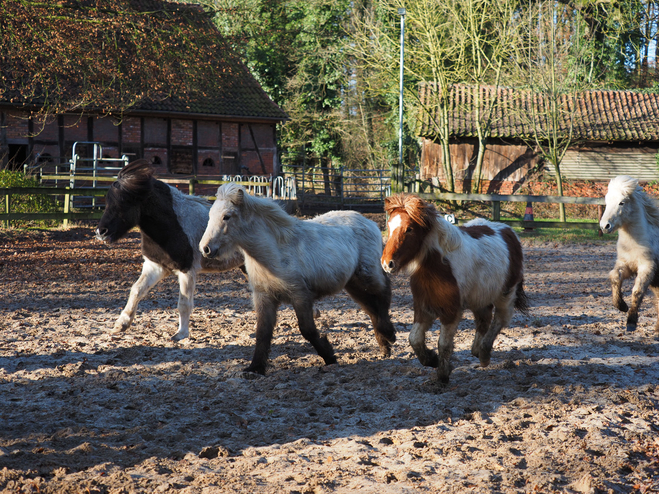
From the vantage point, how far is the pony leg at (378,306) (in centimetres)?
600

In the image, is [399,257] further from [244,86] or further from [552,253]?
[244,86]

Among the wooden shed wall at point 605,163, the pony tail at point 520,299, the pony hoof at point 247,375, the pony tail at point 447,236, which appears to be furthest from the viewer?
the wooden shed wall at point 605,163

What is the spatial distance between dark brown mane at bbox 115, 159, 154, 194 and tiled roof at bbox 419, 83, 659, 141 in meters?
20.8

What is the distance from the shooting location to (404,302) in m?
8.75

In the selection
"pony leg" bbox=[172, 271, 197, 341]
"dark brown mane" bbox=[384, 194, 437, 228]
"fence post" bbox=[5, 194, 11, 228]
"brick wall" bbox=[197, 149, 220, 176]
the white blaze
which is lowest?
"pony leg" bbox=[172, 271, 197, 341]

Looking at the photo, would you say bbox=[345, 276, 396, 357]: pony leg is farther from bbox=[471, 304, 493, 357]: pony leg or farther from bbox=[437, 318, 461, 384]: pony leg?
bbox=[437, 318, 461, 384]: pony leg

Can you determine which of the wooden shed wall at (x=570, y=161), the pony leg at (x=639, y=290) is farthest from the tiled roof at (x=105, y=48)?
the wooden shed wall at (x=570, y=161)

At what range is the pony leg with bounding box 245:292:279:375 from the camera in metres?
5.30

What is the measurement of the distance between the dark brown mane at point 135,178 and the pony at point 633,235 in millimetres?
4998

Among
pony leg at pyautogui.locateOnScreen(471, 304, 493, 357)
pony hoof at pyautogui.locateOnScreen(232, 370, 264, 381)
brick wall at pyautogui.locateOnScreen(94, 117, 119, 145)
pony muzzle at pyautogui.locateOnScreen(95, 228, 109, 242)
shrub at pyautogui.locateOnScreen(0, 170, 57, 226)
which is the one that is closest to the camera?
pony hoof at pyautogui.locateOnScreen(232, 370, 264, 381)

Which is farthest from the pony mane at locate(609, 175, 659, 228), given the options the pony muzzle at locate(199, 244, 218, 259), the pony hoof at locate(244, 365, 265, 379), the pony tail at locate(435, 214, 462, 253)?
the pony muzzle at locate(199, 244, 218, 259)

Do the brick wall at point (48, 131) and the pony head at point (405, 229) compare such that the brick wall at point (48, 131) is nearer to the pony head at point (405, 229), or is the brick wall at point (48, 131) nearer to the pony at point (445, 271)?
the pony at point (445, 271)

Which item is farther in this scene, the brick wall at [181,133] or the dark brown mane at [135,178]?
the brick wall at [181,133]

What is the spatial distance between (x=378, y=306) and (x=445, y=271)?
1.55 m
